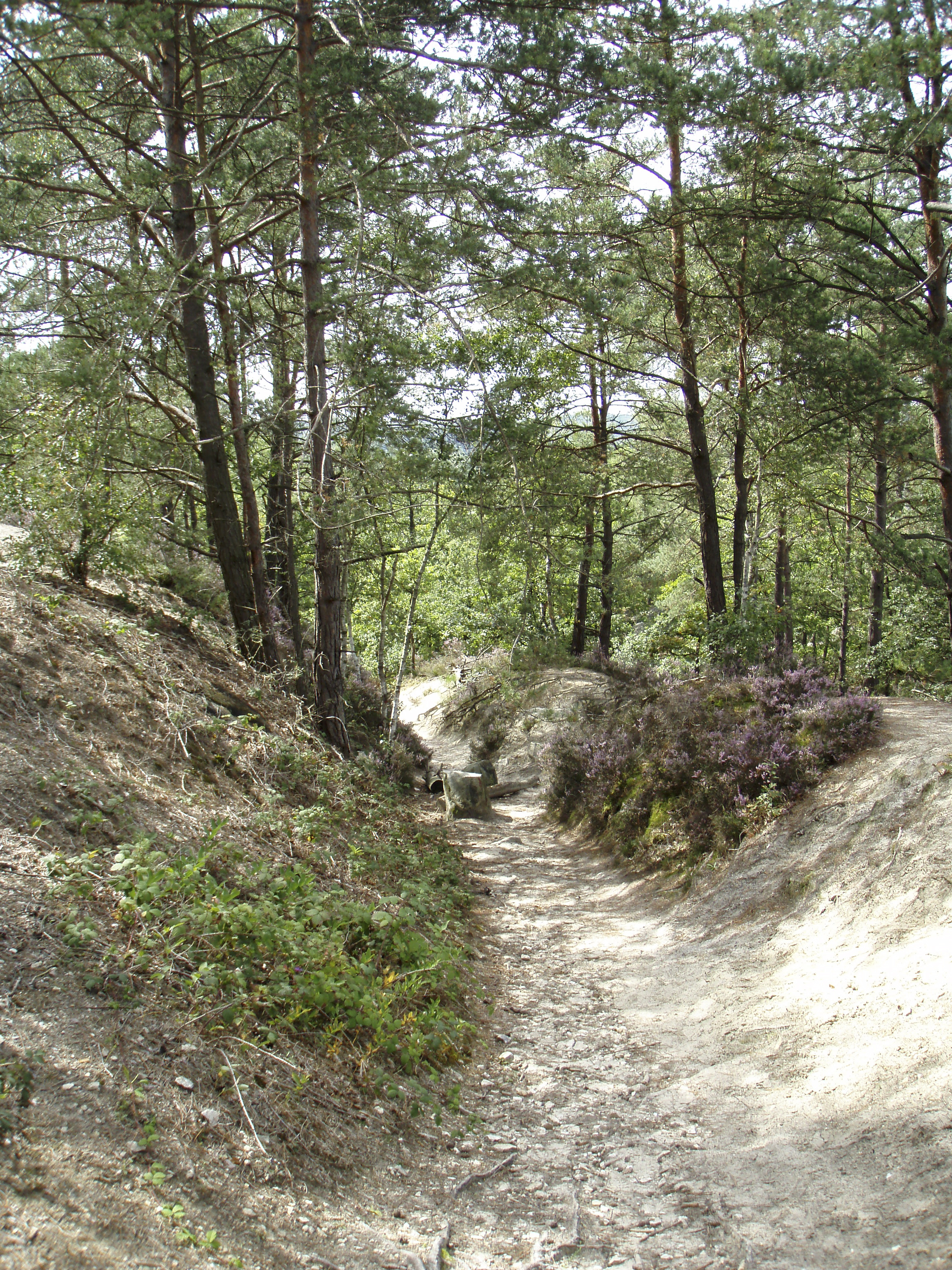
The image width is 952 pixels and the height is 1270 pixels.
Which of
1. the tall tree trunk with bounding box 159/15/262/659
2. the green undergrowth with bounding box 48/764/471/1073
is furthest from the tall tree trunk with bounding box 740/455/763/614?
the green undergrowth with bounding box 48/764/471/1073

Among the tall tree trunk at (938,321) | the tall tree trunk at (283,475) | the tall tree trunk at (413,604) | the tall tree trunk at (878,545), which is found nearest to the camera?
the tall tree trunk at (283,475)

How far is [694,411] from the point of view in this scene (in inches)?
467

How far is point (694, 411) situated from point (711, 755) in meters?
5.70

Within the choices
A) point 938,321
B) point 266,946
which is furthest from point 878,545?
point 266,946

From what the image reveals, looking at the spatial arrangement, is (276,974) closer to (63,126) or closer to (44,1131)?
(44,1131)

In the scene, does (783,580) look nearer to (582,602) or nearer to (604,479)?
(582,602)

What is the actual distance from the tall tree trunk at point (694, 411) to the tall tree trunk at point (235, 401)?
5903 millimetres

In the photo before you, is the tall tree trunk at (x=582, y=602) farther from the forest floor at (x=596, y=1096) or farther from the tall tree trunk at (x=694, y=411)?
the forest floor at (x=596, y=1096)

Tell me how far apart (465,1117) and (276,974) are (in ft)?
3.83

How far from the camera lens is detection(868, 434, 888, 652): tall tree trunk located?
39.8 ft

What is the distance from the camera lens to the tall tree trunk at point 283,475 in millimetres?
9609

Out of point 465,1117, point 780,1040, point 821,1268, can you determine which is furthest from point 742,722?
point 821,1268

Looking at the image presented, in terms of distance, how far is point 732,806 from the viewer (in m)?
7.95

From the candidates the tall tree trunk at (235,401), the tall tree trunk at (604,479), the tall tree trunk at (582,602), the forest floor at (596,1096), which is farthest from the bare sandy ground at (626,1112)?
the tall tree trunk at (582,602)
